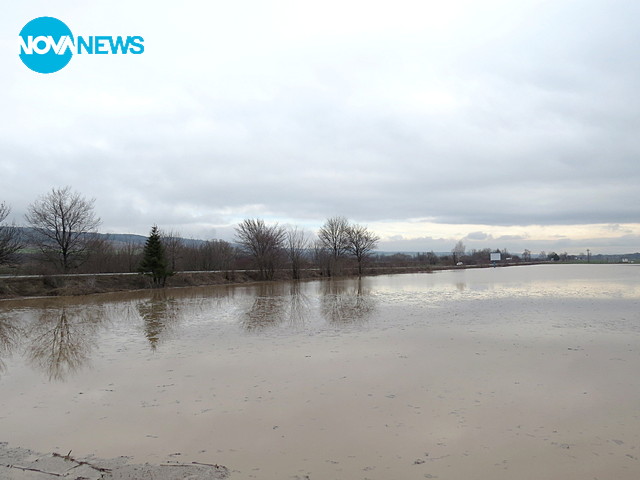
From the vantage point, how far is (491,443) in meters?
5.10

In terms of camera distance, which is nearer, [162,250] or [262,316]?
[262,316]

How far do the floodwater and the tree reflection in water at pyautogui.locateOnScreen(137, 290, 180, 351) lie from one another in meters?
0.18

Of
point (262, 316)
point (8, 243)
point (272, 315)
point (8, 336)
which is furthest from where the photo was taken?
point (8, 243)

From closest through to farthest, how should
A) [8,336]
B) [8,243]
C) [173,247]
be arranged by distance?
[8,336], [8,243], [173,247]

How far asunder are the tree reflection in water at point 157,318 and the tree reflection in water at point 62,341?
154 cm

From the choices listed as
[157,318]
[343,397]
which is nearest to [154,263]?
[157,318]

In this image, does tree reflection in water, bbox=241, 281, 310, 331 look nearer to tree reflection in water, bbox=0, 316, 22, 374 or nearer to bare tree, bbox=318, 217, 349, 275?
tree reflection in water, bbox=0, 316, 22, 374

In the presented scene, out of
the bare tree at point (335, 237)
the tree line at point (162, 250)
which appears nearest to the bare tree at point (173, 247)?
the tree line at point (162, 250)

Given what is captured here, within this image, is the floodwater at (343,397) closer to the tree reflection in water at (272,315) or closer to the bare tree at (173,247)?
the tree reflection in water at (272,315)

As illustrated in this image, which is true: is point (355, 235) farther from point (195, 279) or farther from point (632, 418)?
point (632, 418)

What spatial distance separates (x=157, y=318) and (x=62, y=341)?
14.6 feet

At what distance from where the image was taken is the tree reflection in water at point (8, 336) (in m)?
Answer: 10.4

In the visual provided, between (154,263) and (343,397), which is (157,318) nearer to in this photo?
(343,397)

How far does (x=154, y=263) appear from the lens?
109 feet
